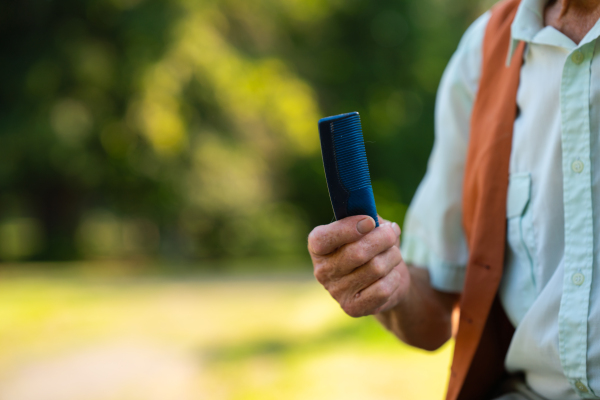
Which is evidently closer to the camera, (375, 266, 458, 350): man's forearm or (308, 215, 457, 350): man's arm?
(308, 215, 457, 350): man's arm

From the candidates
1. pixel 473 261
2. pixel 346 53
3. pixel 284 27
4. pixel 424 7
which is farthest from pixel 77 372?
pixel 424 7

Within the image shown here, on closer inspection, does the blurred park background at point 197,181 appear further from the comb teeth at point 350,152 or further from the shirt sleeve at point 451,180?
the comb teeth at point 350,152

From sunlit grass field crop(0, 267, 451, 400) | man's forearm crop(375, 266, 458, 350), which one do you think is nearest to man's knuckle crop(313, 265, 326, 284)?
man's forearm crop(375, 266, 458, 350)

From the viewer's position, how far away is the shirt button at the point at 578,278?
4.38 ft

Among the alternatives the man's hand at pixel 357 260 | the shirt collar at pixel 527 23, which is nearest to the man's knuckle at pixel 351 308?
the man's hand at pixel 357 260

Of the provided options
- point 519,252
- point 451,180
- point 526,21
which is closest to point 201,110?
point 451,180

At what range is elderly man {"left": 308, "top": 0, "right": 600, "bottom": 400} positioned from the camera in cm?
133

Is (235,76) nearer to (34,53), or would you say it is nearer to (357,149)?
(34,53)

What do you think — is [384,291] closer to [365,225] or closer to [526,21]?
[365,225]

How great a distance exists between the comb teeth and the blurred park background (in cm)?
386

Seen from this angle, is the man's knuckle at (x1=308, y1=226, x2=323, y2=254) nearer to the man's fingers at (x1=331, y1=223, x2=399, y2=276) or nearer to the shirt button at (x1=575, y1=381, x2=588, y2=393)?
the man's fingers at (x1=331, y1=223, x2=399, y2=276)

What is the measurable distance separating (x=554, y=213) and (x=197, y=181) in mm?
13048

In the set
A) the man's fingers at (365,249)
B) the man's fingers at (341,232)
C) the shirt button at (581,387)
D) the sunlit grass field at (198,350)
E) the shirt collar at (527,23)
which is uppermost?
the shirt collar at (527,23)

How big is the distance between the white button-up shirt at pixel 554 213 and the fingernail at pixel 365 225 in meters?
0.52
